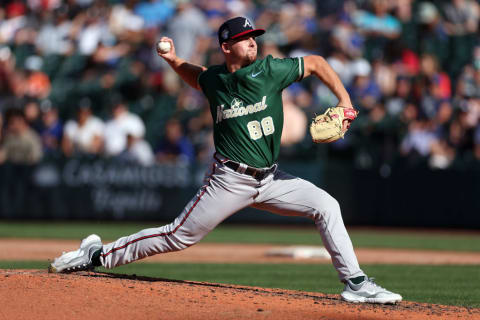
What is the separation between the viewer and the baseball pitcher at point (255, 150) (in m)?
5.50

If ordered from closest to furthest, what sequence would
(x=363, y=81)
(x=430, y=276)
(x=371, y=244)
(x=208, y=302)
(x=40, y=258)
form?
(x=208, y=302)
(x=430, y=276)
(x=40, y=258)
(x=371, y=244)
(x=363, y=81)

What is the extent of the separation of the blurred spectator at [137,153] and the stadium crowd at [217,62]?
2cm

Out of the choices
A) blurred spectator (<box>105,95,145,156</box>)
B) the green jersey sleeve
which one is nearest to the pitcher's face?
the green jersey sleeve

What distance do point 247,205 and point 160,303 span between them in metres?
0.92

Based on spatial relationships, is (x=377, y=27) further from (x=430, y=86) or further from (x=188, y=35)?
(x=188, y=35)

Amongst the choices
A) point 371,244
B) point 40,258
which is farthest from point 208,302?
point 371,244

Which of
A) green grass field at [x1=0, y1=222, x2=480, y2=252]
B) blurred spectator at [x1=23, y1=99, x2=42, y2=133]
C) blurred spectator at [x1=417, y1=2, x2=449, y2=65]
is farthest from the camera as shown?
blurred spectator at [x1=23, y1=99, x2=42, y2=133]

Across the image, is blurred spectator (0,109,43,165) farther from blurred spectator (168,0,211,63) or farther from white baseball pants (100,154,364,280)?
white baseball pants (100,154,364,280)

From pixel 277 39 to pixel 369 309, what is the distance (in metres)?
11.4

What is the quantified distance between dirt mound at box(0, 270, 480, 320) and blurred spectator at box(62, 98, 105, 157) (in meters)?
9.87

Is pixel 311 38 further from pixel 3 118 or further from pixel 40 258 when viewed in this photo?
pixel 40 258

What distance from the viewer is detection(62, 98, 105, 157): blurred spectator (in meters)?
15.6

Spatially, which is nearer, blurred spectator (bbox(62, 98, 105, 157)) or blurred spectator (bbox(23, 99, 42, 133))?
blurred spectator (bbox(62, 98, 105, 157))

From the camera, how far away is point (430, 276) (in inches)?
342
